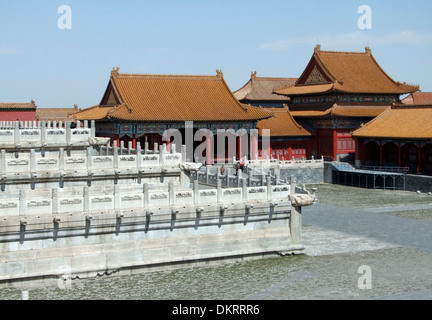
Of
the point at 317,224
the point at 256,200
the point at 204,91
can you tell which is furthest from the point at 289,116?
the point at 256,200

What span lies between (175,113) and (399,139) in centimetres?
1833

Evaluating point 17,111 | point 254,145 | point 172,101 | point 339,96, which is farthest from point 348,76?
point 17,111

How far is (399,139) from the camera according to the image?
59.4 metres

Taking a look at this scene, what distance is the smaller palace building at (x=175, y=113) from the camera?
205ft

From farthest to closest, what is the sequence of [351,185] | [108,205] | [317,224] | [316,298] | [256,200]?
1. [351,185]
2. [317,224]
3. [256,200]
4. [108,205]
5. [316,298]

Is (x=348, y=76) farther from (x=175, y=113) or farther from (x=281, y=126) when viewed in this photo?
(x=175, y=113)

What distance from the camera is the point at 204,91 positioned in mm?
67500

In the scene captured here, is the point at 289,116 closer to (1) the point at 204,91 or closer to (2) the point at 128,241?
(1) the point at 204,91

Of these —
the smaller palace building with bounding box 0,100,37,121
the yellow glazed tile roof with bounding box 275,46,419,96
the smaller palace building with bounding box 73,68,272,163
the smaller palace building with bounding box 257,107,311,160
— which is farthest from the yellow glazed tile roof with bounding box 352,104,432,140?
the smaller palace building with bounding box 0,100,37,121

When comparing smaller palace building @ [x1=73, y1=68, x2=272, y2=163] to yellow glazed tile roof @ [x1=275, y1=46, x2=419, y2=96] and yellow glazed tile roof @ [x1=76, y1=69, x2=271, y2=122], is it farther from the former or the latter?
yellow glazed tile roof @ [x1=275, y1=46, x2=419, y2=96]

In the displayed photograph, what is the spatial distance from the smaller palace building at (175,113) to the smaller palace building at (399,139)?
8939 millimetres

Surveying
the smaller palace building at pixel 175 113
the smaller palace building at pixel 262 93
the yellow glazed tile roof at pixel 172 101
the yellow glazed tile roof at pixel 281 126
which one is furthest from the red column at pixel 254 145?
the smaller palace building at pixel 262 93

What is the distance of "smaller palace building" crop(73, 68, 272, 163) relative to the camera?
2463 inches
